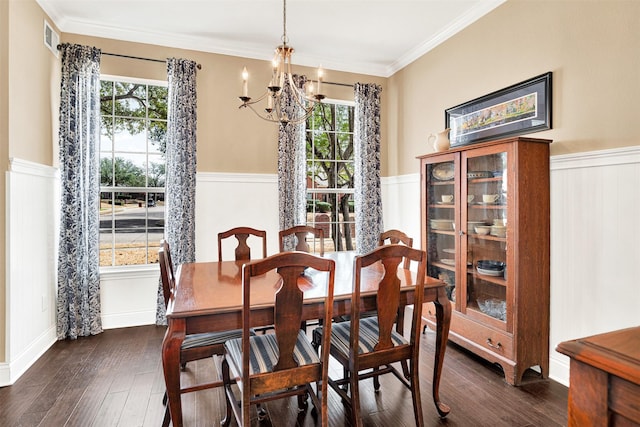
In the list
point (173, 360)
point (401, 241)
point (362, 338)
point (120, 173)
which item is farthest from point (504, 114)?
point (120, 173)

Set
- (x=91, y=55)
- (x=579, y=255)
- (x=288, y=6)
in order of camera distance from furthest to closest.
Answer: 1. (x=91, y=55)
2. (x=288, y=6)
3. (x=579, y=255)

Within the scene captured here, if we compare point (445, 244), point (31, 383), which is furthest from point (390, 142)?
point (31, 383)

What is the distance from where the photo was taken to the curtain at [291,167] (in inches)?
→ 158

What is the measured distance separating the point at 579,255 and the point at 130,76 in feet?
14.1

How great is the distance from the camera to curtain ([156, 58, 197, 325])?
11.9 feet

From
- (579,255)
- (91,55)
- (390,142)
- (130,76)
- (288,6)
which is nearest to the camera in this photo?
(579,255)

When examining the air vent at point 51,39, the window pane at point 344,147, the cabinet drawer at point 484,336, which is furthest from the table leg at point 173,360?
the window pane at point 344,147

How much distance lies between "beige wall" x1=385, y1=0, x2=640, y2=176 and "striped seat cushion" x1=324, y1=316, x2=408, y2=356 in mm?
1826

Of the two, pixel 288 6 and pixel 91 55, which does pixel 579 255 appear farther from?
pixel 91 55

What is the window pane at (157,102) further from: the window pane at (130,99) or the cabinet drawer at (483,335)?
the cabinet drawer at (483,335)

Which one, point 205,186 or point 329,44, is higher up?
point 329,44

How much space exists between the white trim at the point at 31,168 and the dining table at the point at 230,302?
1.46 meters

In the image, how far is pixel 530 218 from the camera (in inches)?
101

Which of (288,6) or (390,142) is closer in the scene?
(288,6)
